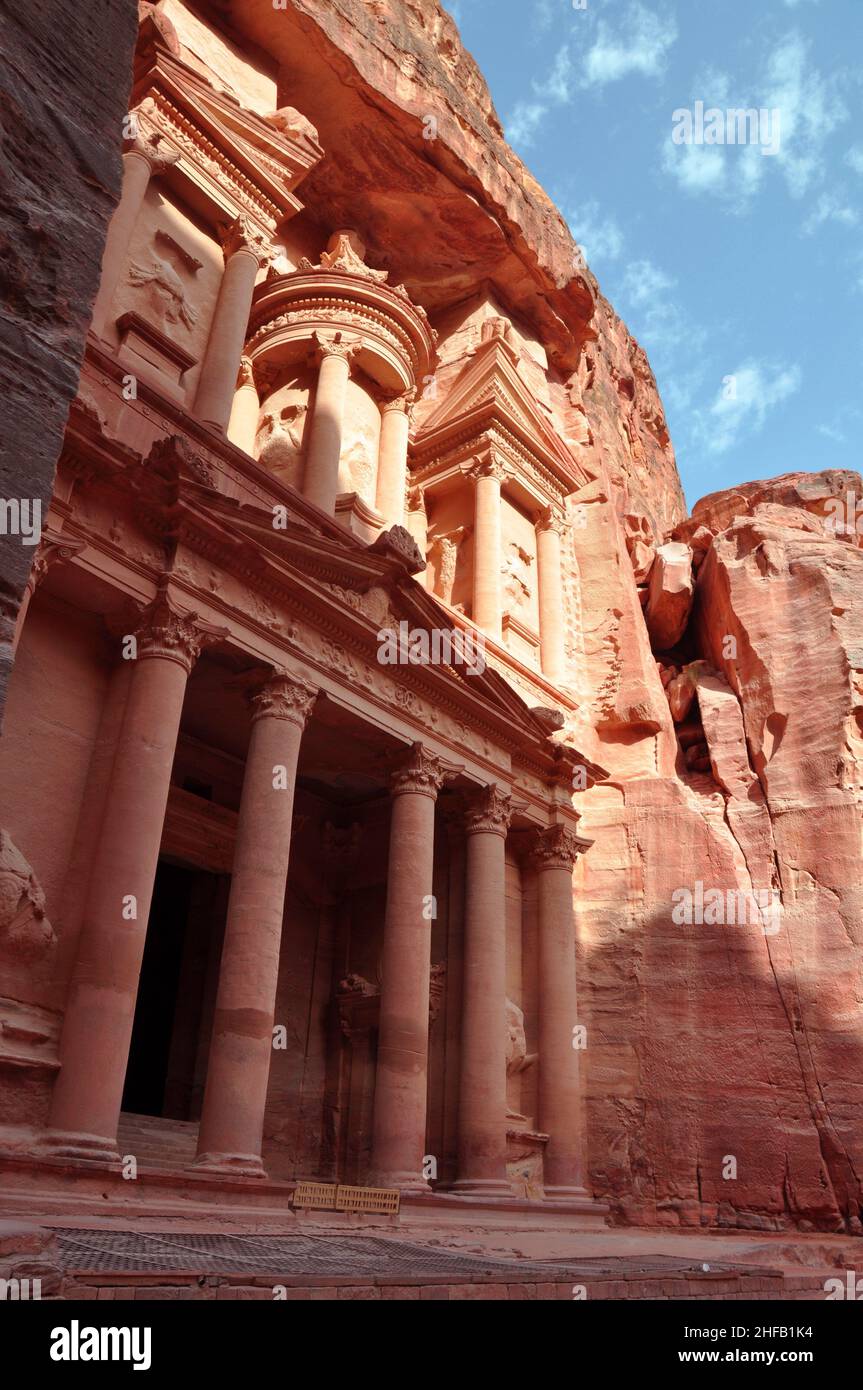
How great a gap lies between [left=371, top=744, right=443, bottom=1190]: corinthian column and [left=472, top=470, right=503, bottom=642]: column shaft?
662 cm

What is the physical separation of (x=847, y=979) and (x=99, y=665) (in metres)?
13.2

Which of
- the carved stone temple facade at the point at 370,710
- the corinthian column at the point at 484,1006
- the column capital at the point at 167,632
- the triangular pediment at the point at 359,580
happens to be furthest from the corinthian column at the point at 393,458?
the column capital at the point at 167,632

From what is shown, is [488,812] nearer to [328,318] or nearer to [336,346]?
[336,346]

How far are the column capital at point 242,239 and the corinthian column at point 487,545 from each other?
7220 mm

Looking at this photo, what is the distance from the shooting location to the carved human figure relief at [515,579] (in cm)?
2328

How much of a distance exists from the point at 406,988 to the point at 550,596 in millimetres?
12108

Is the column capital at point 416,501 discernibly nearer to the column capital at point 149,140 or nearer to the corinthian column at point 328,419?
the corinthian column at point 328,419

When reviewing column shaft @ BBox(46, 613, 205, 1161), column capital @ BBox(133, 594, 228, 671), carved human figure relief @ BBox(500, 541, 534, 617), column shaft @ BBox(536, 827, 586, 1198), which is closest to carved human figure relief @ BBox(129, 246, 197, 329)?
column capital @ BBox(133, 594, 228, 671)

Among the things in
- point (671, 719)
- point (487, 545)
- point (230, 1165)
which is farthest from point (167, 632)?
point (671, 719)

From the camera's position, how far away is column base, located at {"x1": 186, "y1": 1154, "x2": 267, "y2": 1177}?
10961mm

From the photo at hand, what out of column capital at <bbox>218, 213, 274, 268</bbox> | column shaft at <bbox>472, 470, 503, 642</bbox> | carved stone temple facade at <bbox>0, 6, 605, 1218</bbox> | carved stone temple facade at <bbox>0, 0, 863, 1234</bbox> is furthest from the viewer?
column shaft at <bbox>472, 470, 503, 642</bbox>

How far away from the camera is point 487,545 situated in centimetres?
2328

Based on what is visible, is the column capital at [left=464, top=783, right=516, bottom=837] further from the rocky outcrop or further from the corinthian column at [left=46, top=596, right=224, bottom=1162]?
the rocky outcrop

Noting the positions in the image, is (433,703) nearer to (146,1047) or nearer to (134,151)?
(146,1047)
